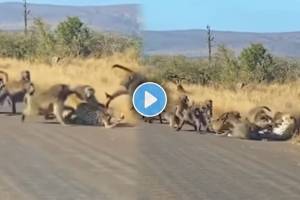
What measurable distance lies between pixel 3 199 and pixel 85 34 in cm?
2556

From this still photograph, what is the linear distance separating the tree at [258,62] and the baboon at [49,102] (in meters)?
13.5

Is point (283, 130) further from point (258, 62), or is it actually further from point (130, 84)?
point (258, 62)

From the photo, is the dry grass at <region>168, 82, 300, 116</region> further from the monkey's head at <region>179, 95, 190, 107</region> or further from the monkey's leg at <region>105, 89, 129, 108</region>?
the monkey's leg at <region>105, 89, 129, 108</region>

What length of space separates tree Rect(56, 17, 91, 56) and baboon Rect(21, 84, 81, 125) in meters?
15.9

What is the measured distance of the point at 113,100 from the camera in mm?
17078

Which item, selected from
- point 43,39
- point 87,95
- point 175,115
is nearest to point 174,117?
point 175,115

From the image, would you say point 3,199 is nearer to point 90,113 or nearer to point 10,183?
point 10,183

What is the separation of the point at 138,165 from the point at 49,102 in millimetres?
5079

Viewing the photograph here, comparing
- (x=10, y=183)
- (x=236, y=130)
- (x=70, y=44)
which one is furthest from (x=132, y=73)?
(x=70, y=44)

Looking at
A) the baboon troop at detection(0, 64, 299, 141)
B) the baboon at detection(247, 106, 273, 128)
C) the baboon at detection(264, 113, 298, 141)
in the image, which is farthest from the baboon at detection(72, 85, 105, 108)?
the baboon at detection(264, 113, 298, 141)

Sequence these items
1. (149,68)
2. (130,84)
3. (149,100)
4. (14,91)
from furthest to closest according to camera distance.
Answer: (14,91), (149,68), (130,84), (149,100)

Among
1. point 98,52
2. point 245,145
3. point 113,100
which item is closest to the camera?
point 245,145

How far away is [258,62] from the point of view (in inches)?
1173

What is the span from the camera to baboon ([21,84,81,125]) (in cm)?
1580
